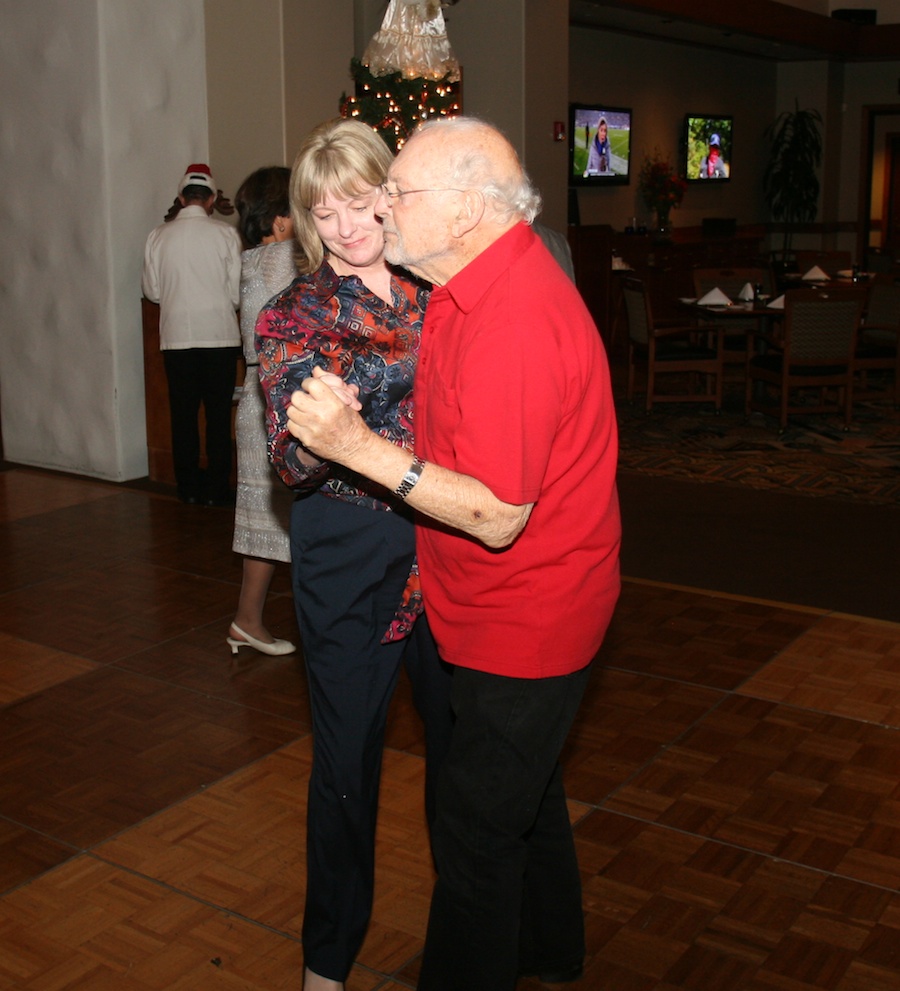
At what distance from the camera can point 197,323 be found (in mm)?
5922

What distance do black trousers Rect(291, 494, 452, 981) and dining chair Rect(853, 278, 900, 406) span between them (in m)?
7.16

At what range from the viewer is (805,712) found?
3475 millimetres

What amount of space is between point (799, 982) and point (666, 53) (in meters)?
12.9

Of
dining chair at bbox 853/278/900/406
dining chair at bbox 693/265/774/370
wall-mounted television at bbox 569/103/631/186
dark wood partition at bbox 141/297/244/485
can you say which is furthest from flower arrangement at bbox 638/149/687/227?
dark wood partition at bbox 141/297/244/485

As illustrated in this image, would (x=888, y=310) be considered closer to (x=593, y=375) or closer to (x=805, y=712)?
(x=805, y=712)

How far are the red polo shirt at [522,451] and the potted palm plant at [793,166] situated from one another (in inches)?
554

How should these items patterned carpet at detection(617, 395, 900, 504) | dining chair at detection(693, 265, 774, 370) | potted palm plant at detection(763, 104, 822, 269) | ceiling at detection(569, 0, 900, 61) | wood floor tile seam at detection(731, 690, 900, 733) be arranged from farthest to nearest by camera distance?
1. potted palm plant at detection(763, 104, 822, 269)
2. ceiling at detection(569, 0, 900, 61)
3. dining chair at detection(693, 265, 774, 370)
4. patterned carpet at detection(617, 395, 900, 504)
5. wood floor tile seam at detection(731, 690, 900, 733)

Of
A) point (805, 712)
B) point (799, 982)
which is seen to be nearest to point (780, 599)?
point (805, 712)

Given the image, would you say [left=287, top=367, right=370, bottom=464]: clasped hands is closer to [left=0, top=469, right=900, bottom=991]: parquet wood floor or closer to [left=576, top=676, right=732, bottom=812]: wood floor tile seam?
[left=0, top=469, right=900, bottom=991]: parquet wood floor

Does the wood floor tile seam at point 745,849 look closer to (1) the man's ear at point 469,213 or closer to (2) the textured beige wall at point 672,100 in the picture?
(1) the man's ear at point 469,213

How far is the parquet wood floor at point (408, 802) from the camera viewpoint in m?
2.36

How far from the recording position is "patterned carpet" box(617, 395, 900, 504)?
258 inches

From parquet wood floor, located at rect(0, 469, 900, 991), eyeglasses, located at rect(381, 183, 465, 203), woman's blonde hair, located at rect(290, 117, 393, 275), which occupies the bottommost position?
parquet wood floor, located at rect(0, 469, 900, 991)

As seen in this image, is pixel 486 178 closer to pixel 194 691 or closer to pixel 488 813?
pixel 488 813
